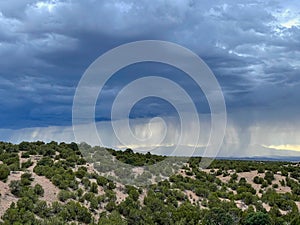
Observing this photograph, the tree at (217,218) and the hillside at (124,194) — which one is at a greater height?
the hillside at (124,194)

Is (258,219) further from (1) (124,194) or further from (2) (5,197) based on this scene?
(2) (5,197)

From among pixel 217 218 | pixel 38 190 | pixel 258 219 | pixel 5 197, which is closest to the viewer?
pixel 5 197

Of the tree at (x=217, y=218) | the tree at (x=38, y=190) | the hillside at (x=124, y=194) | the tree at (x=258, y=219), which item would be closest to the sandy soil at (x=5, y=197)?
the hillside at (x=124, y=194)

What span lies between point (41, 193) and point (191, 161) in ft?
113

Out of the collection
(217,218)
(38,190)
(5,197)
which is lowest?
(217,218)

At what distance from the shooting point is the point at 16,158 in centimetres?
4844

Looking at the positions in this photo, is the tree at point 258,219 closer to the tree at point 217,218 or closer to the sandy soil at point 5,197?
the tree at point 217,218

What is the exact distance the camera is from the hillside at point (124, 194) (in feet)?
120

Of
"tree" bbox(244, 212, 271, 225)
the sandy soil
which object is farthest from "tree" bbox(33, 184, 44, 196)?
"tree" bbox(244, 212, 271, 225)

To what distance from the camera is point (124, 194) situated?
149ft

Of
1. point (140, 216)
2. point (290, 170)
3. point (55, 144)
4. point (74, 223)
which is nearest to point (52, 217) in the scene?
point (74, 223)

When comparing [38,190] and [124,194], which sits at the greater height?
[38,190]

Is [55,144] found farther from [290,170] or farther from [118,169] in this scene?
[290,170]

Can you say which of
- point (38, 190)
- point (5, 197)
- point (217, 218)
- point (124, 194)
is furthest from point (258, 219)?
point (5, 197)
